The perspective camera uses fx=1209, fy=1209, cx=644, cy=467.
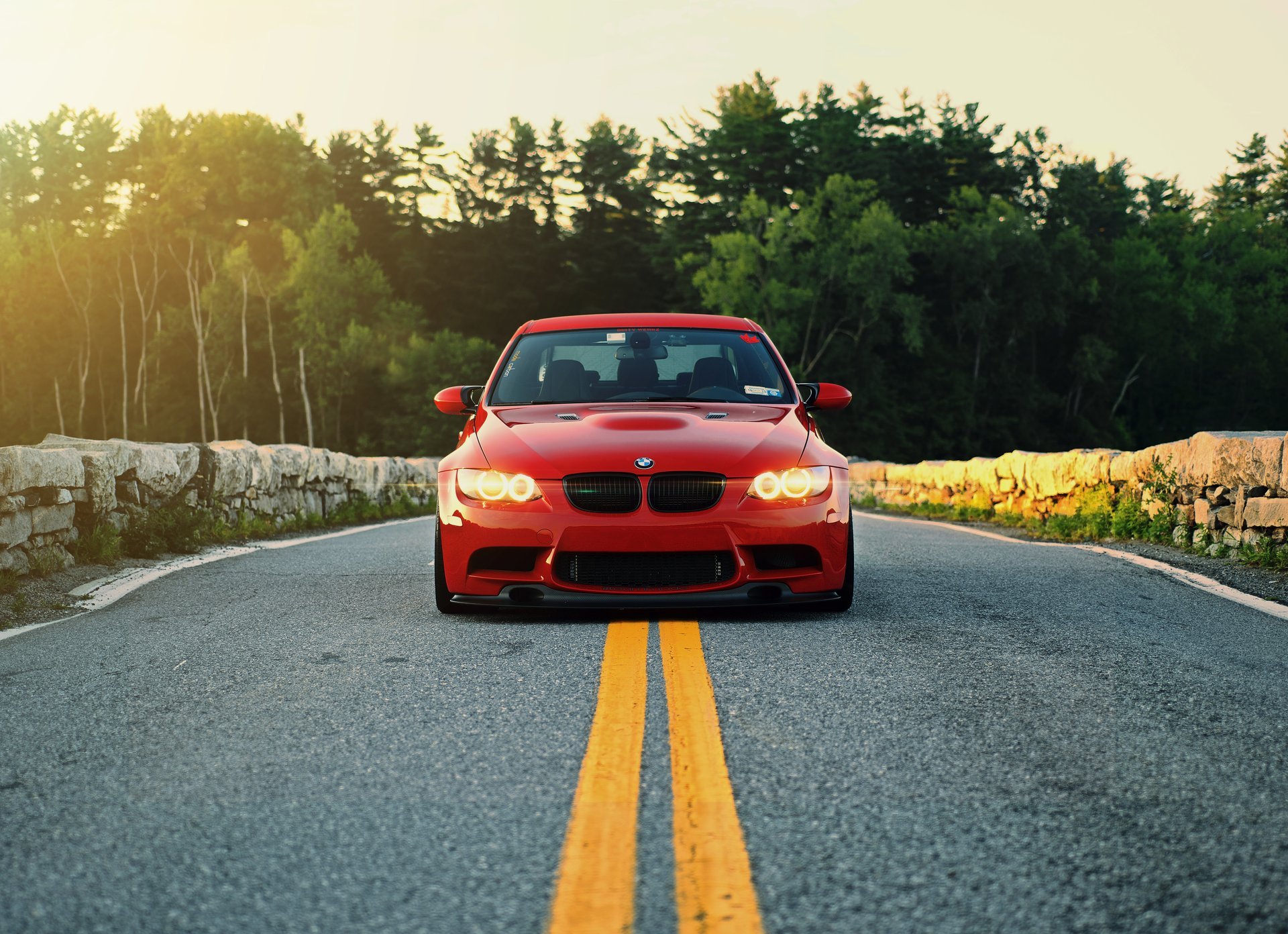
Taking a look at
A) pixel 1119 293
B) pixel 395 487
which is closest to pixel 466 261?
pixel 1119 293

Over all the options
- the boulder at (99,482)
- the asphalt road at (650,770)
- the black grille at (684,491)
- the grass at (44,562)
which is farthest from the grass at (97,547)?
the black grille at (684,491)

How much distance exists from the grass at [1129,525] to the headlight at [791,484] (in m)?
3.94

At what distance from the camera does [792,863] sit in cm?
261

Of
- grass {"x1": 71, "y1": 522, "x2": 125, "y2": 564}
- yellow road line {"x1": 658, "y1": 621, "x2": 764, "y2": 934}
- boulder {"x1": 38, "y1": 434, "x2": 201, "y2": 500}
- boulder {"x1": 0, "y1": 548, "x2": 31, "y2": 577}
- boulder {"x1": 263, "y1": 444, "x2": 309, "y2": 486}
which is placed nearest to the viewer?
yellow road line {"x1": 658, "y1": 621, "x2": 764, "y2": 934}

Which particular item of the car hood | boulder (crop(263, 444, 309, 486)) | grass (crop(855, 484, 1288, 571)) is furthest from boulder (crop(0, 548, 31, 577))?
grass (crop(855, 484, 1288, 571))

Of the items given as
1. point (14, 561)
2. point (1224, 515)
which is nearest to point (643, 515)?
point (14, 561)

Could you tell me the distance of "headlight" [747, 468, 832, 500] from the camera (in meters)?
5.77

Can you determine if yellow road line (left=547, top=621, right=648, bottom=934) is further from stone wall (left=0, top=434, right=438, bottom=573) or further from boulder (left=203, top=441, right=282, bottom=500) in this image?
boulder (left=203, top=441, right=282, bottom=500)

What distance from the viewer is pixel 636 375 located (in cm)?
712

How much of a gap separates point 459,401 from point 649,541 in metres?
2.03

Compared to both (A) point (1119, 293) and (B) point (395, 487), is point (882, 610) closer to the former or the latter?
(B) point (395, 487)

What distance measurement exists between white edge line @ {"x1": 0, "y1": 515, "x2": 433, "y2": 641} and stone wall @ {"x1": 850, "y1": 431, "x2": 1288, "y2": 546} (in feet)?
24.8

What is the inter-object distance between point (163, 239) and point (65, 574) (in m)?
58.1

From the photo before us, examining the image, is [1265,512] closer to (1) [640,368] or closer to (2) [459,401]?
(1) [640,368]
